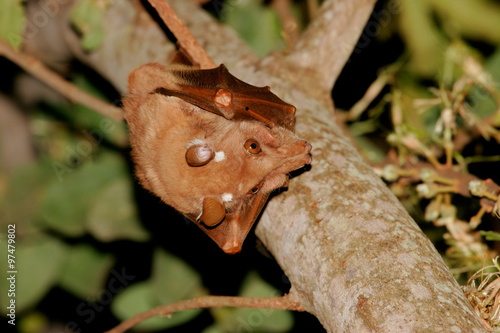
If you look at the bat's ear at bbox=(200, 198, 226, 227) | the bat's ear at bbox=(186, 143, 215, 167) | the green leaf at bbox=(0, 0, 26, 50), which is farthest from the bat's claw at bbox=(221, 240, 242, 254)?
the green leaf at bbox=(0, 0, 26, 50)

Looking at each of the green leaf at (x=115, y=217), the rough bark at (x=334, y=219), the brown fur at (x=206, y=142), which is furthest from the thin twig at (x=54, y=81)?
the brown fur at (x=206, y=142)

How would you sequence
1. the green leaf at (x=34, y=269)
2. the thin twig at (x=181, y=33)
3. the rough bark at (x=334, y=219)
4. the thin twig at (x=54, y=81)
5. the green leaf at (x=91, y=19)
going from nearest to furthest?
the rough bark at (x=334, y=219), the thin twig at (x=181, y=33), the green leaf at (x=91, y=19), the thin twig at (x=54, y=81), the green leaf at (x=34, y=269)

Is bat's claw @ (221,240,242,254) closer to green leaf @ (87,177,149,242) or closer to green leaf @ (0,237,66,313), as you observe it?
green leaf @ (87,177,149,242)

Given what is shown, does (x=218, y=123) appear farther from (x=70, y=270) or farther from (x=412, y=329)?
(x=70, y=270)

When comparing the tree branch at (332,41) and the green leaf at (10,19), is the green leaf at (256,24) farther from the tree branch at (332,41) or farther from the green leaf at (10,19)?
the green leaf at (10,19)

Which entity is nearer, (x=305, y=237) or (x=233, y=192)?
(x=305, y=237)

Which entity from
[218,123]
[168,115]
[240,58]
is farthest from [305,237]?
[240,58]
